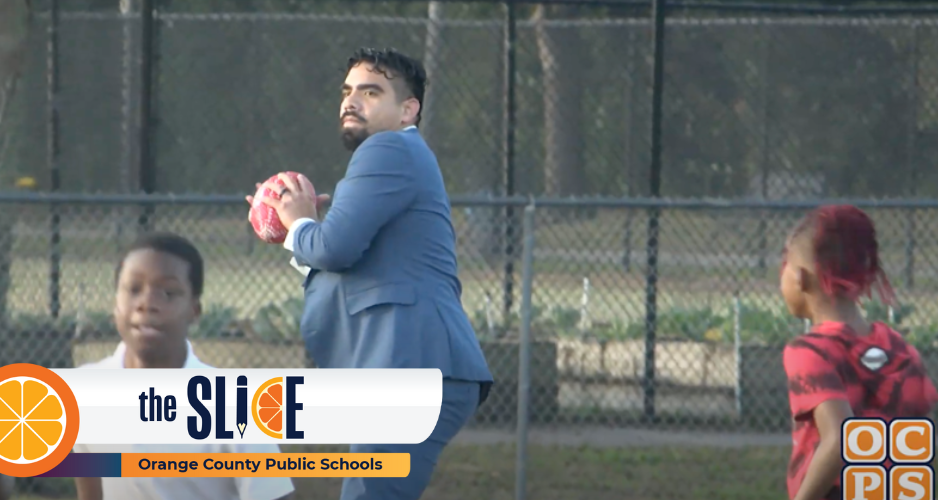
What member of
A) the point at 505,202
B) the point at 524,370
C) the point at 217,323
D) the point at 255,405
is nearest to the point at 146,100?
the point at 217,323

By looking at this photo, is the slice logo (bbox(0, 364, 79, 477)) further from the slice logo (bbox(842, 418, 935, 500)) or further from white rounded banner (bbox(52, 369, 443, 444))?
the slice logo (bbox(842, 418, 935, 500))

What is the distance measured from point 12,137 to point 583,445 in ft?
13.3

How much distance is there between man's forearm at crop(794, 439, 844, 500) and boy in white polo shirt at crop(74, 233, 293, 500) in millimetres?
1141

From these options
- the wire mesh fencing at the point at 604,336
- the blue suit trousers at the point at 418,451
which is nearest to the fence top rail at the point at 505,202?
the wire mesh fencing at the point at 604,336

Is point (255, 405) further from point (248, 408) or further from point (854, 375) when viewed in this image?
point (854, 375)

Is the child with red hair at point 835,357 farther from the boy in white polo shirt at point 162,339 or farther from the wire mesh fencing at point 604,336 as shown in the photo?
the wire mesh fencing at point 604,336

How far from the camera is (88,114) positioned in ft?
25.5

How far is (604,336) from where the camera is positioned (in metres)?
5.62

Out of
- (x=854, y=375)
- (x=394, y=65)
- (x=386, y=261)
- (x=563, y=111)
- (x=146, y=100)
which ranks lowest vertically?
(x=854, y=375)

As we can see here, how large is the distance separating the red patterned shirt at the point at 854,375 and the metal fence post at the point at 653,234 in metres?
2.82

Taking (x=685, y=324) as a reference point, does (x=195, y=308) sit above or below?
above

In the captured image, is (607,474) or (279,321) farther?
(279,321)

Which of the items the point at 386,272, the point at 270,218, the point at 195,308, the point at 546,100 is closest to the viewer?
the point at 195,308

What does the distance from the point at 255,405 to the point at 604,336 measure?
2762 millimetres
